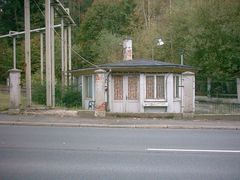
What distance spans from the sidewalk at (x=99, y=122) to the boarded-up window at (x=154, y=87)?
5.97 metres

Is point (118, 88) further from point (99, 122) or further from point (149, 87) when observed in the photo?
point (99, 122)

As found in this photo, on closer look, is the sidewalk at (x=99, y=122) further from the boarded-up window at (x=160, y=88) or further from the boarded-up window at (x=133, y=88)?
the boarded-up window at (x=160, y=88)

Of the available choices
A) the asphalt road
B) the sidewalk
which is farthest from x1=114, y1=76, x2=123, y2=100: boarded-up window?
the asphalt road

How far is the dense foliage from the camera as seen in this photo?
38.8 m

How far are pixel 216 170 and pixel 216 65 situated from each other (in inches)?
1201

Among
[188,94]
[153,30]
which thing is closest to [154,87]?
[188,94]

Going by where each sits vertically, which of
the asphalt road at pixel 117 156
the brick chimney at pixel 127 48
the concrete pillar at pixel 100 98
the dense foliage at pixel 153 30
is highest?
the dense foliage at pixel 153 30

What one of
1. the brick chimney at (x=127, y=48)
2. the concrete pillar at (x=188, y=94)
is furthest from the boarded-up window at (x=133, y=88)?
the brick chimney at (x=127, y=48)

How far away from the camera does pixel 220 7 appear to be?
1585 inches

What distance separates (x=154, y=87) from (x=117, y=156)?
658 inches

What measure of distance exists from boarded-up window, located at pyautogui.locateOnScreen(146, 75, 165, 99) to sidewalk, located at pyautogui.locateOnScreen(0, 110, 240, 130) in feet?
19.6

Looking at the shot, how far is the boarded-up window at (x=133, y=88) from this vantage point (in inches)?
1054

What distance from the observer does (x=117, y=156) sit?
1025 cm

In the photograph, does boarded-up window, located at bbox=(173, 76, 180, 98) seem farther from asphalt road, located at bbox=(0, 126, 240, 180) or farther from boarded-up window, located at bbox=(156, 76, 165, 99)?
asphalt road, located at bbox=(0, 126, 240, 180)
